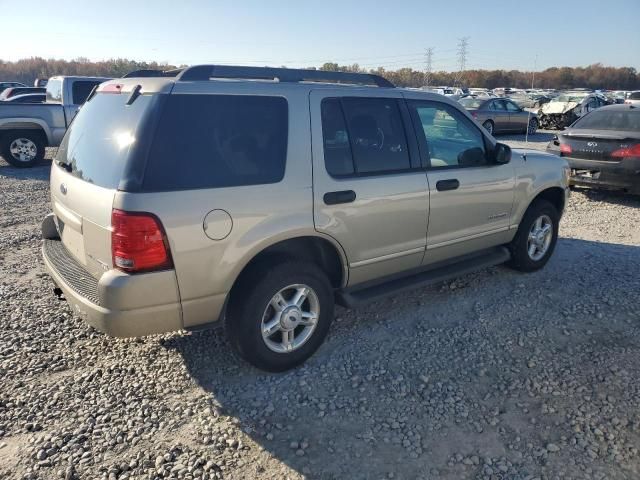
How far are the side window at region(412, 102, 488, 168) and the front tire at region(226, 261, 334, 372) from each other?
149cm

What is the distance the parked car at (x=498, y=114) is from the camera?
18.3 m

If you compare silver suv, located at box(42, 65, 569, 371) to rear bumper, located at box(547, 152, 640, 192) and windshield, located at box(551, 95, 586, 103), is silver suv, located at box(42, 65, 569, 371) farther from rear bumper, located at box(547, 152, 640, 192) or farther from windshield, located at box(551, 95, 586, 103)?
windshield, located at box(551, 95, 586, 103)

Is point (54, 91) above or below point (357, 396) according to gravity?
above

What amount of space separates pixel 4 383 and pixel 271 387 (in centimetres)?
173

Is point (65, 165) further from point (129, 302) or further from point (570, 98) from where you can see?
point (570, 98)

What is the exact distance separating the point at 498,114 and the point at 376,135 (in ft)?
55.1

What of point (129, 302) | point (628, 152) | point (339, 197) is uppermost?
point (628, 152)

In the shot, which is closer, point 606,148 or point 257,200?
point 257,200

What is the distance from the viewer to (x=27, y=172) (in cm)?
1068

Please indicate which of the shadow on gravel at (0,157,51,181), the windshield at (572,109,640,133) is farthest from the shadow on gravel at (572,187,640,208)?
the shadow on gravel at (0,157,51,181)

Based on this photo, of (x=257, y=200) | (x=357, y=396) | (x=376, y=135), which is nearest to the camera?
(x=257, y=200)

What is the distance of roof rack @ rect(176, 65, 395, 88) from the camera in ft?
9.80

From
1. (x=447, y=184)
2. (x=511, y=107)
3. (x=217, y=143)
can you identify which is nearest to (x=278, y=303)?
(x=217, y=143)

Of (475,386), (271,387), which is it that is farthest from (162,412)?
(475,386)
